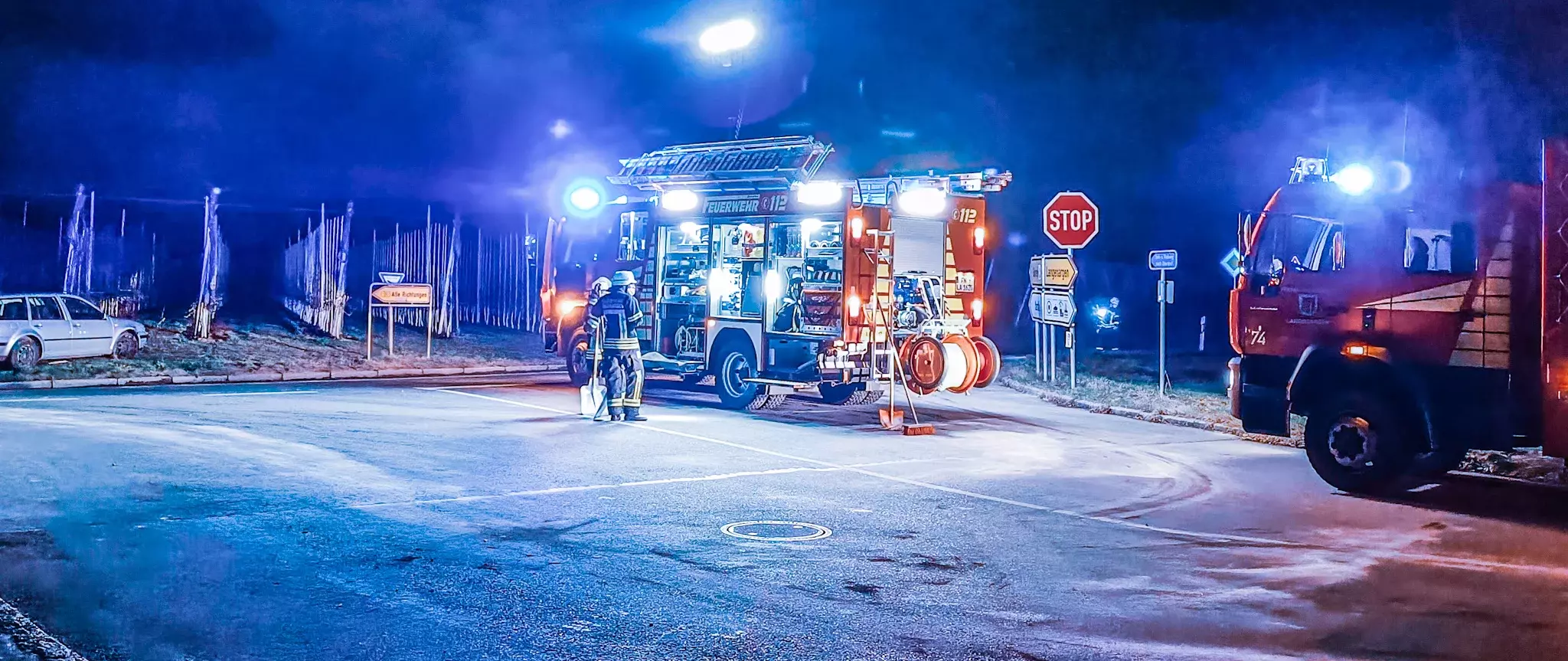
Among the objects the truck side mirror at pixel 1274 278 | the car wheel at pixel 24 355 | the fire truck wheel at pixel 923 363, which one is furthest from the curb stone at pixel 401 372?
the truck side mirror at pixel 1274 278

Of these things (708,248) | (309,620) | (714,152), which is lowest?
(309,620)

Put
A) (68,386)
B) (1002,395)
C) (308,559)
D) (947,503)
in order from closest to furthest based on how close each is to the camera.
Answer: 1. (308,559)
2. (947,503)
3. (68,386)
4. (1002,395)

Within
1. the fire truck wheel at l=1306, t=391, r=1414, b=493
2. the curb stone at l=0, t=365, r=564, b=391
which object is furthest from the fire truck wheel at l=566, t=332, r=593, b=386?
the fire truck wheel at l=1306, t=391, r=1414, b=493

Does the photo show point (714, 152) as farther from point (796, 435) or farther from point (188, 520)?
point (188, 520)

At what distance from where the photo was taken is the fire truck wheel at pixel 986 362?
52.9 ft

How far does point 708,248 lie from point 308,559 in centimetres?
1061

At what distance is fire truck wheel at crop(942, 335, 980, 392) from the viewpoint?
15.9m

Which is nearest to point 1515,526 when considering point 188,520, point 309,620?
point 309,620

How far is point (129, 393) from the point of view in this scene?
58.0 feet

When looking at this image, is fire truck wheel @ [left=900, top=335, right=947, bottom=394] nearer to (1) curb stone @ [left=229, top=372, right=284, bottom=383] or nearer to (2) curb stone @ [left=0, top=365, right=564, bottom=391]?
(2) curb stone @ [left=0, top=365, right=564, bottom=391]

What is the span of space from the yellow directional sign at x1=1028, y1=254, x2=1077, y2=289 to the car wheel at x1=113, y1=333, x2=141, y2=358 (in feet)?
51.5

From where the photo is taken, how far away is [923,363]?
15805mm

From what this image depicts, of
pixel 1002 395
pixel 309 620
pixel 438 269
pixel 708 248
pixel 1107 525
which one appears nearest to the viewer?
pixel 309 620

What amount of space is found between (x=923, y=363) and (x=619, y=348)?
3844 millimetres
